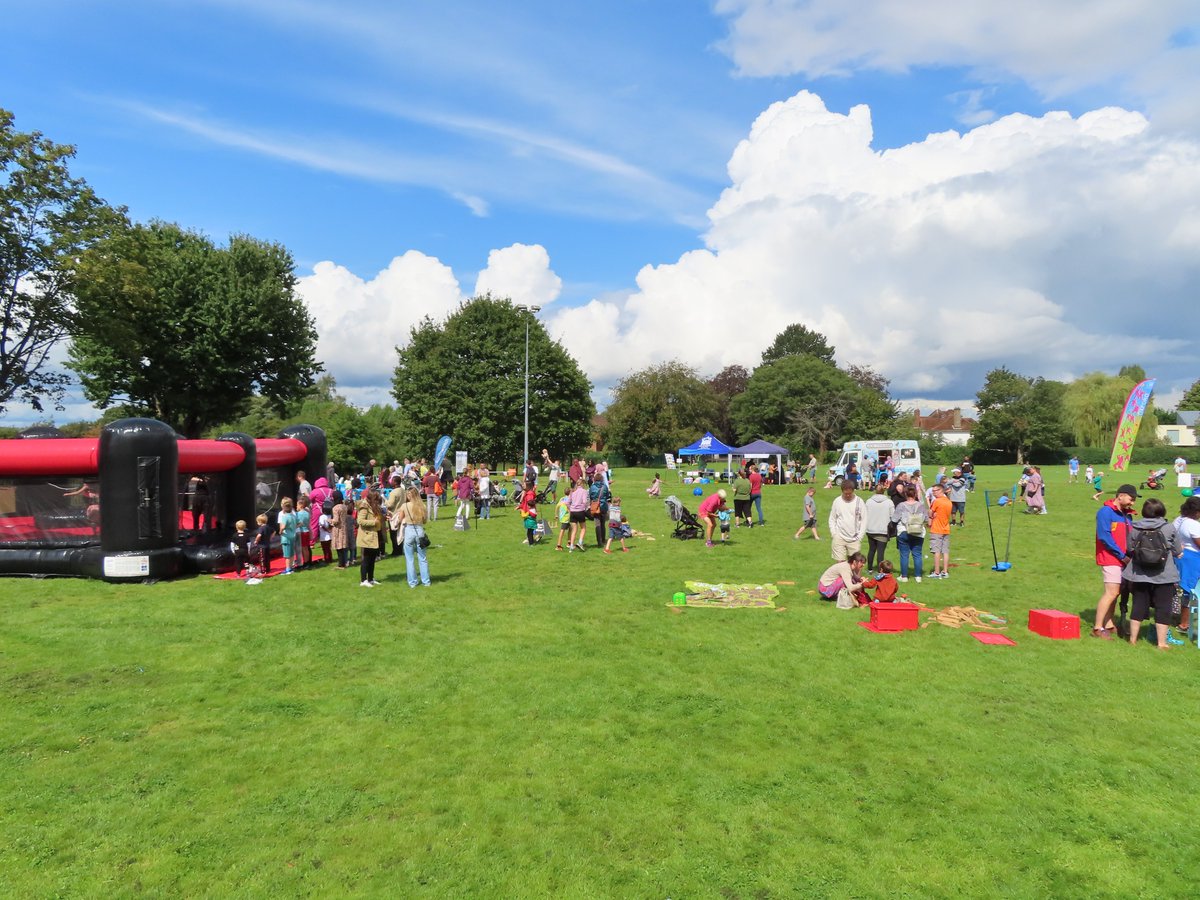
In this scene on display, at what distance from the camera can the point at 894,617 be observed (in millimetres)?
8836

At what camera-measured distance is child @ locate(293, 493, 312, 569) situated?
13234 millimetres

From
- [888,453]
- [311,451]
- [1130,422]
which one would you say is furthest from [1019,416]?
[311,451]

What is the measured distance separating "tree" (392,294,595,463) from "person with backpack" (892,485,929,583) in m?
35.0

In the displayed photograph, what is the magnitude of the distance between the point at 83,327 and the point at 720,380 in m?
65.4

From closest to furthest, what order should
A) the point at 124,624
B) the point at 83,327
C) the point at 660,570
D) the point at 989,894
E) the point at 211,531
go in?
the point at 989,894 → the point at 124,624 → the point at 660,570 → the point at 211,531 → the point at 83,327

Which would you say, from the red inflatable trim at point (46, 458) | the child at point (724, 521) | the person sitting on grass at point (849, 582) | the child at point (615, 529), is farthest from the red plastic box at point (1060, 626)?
the red inflatable trim at point (46, 458)

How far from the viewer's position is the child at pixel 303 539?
43.4 feet

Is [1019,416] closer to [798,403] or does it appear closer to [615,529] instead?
[798,403]

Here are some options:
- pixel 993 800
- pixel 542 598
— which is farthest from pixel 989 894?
pixel 542 598

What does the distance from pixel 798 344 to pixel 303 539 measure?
83.2 meters

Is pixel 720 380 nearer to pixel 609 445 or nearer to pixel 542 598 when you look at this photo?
pixel 609 445

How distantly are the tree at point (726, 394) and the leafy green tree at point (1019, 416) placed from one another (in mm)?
23085

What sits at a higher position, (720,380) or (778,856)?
(720,380)

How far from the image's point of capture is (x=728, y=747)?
5617 millimetres
